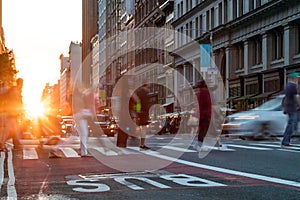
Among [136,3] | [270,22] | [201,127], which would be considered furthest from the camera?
[136,3]

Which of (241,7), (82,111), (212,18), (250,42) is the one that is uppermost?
(212,18)

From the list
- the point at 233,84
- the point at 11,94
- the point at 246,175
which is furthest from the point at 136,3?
the point at 246,175

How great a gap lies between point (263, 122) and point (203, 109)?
8.86 m

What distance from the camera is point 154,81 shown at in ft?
271

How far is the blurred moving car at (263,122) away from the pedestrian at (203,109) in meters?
8.40

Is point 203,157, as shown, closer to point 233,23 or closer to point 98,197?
point 98,197

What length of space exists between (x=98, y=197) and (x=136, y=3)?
89.7 metres

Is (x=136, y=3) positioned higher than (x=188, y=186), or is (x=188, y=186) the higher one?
(x=136, y=3)

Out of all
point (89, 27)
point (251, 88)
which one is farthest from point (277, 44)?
point (89, 27)

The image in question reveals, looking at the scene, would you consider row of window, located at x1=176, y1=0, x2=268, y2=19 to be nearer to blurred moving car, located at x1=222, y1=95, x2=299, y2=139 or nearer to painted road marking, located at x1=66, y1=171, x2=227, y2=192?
blurred moving car, located at x1=222, y1=95, x2=299, y2=139

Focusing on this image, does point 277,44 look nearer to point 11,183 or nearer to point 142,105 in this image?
point 142,105

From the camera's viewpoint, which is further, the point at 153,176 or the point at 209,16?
the point at 209,16

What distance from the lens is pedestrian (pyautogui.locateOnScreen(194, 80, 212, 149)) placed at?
15177 mm

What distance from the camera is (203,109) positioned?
1538cm
